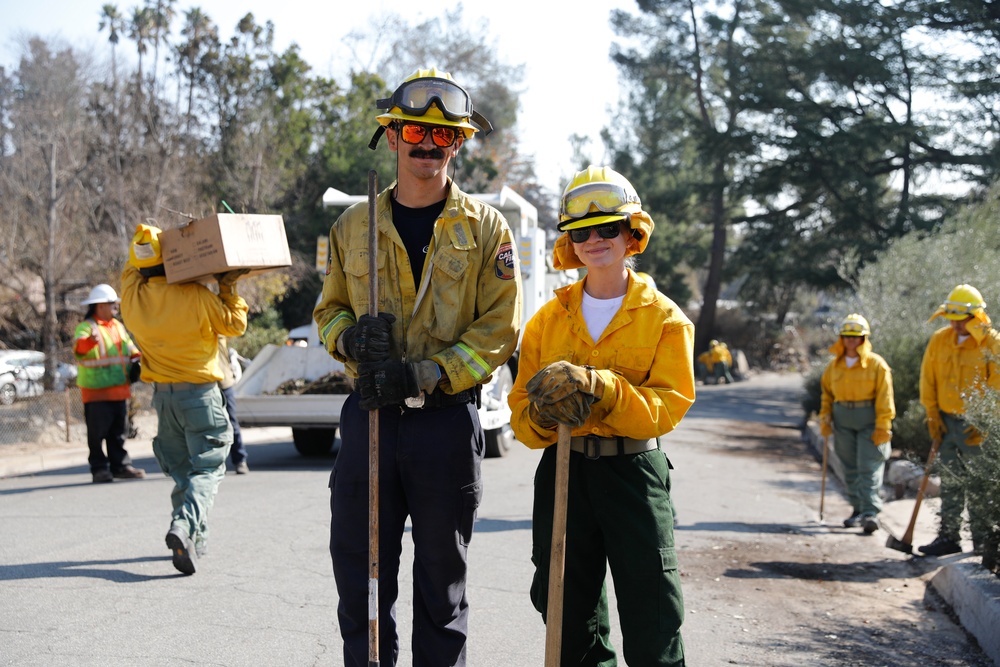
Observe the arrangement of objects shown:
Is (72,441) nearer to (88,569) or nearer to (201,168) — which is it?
(88,569)

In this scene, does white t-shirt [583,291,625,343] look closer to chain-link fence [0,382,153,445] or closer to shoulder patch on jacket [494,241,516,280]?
shoulder patch on jacket [494,241,516,280]

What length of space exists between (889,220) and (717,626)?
81.5ft

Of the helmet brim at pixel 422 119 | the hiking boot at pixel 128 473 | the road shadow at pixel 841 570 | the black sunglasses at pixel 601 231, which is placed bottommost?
the road shadow at pixel 841 570

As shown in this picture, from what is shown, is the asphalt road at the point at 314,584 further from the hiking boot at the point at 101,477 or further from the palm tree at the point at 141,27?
the palm tree at the point at 141,27

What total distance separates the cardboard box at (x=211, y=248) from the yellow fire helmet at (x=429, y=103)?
2856mm

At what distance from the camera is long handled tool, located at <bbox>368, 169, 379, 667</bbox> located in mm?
3316

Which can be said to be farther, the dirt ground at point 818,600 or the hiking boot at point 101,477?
the hiking boot at point 101,477

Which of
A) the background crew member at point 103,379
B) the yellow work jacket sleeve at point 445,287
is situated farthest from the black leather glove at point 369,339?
the background crew member at point 103,379

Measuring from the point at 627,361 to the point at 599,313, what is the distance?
222 millimetres

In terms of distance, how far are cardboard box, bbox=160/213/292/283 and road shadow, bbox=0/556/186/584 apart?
1796 mm

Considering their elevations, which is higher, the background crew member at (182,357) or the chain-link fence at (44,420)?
the background crew member at (182,357)

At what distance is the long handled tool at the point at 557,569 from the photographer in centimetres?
320

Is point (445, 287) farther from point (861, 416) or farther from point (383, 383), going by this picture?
point (861, 416)

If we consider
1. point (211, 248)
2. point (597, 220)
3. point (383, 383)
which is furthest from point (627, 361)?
point (211, 248)
